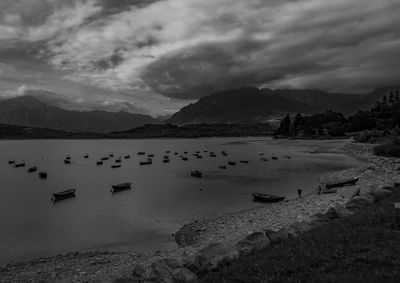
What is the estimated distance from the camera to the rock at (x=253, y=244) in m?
16.5

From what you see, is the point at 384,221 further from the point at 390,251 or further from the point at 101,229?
the point at 101,229

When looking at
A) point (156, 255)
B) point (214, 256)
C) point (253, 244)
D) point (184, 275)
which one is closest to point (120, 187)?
point (156, 255)

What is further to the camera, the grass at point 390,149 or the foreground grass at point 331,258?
the grass at point 390,149

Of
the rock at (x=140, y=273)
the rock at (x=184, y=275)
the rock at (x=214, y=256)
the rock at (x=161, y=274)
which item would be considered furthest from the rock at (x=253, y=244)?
the rock at (x=140, y=273)

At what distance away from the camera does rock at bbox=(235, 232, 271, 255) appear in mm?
16531

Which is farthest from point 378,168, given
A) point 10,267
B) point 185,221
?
point 10,267

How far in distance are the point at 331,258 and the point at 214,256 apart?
534 cm

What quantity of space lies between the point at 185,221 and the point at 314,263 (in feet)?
104

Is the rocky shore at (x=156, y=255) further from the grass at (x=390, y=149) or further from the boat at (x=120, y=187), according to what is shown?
the grass at (x=390, y=149)

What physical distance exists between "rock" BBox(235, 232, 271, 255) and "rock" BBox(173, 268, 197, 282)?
9.61ft

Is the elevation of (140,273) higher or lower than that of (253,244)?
lower

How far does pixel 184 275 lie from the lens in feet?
47.8

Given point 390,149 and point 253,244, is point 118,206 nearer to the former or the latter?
point 253,244

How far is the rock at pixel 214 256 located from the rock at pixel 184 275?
63 cm
